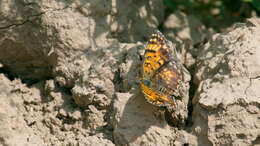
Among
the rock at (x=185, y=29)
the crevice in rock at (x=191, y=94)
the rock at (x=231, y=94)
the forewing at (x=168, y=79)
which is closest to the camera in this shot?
the rock at (x=231, y=94)

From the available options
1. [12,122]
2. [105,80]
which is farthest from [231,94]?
[12,122]

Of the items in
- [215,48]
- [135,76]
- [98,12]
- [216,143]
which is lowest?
[216,143]

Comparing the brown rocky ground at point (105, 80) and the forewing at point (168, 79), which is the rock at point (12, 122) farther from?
the forewing at point (168, 79)

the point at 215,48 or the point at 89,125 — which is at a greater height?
the point at 215,48

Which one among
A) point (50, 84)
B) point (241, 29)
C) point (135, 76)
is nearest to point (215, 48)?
point (241, 29)

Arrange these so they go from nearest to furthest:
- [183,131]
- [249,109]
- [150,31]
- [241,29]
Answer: [249,109] → [183,131] → [241,29] → [150,31]

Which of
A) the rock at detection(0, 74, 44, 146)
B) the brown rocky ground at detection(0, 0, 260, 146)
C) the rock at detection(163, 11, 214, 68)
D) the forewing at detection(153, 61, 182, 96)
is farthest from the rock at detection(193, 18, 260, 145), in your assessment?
the rock at detection(0, 74, 44, 146)

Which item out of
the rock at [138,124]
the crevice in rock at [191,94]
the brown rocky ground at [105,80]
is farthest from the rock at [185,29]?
the rock at [138,124]

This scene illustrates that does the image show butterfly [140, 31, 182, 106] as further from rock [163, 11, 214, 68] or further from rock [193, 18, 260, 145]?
rock [163, 11, 214, 68]

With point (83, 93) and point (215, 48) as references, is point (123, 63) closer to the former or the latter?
point (83, 93)
